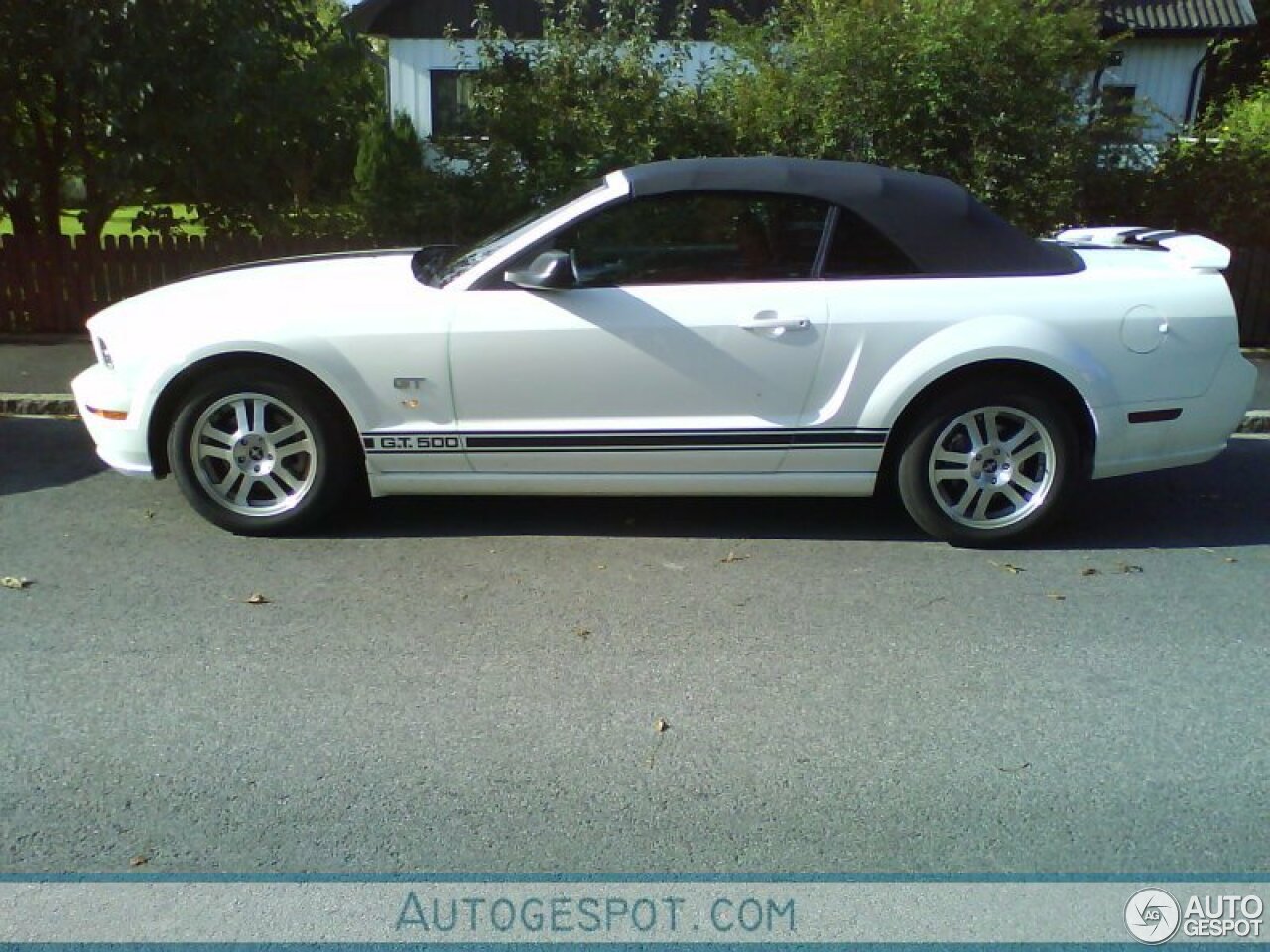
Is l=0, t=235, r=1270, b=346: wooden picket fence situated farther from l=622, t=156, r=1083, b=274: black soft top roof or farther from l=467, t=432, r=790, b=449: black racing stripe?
l=467, t=432, r=790, b=449: black racing stripe

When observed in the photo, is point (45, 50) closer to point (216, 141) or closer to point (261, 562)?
point (216, 141)

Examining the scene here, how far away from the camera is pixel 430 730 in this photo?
3.75 metres

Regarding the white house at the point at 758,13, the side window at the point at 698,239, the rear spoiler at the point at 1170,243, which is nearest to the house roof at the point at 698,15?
the white house at the point at 758,13

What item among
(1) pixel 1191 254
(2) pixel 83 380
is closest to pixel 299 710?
(2) pixel 83 380

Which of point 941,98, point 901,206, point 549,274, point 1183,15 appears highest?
point 1183,15

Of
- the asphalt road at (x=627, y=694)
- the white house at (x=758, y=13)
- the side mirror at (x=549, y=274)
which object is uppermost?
the white house at (x=758, y=13)

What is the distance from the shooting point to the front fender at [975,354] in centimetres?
519

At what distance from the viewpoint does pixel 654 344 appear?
517 cm

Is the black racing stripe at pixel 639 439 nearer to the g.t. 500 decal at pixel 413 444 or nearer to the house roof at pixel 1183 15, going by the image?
the g.t. 500 decal at pixel 413 444

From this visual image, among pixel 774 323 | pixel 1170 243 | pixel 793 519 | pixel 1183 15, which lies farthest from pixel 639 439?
pixel 1183 15

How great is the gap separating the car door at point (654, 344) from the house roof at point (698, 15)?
48.4 ft

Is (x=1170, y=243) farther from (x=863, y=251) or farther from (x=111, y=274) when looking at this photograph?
(x=111, y=274)

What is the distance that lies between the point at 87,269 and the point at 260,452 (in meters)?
5.60

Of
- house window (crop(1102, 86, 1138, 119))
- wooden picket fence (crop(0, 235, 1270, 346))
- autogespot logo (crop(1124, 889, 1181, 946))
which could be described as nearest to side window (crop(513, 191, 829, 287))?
autogespot logo (crop(1124, 889, 1181, 946))
